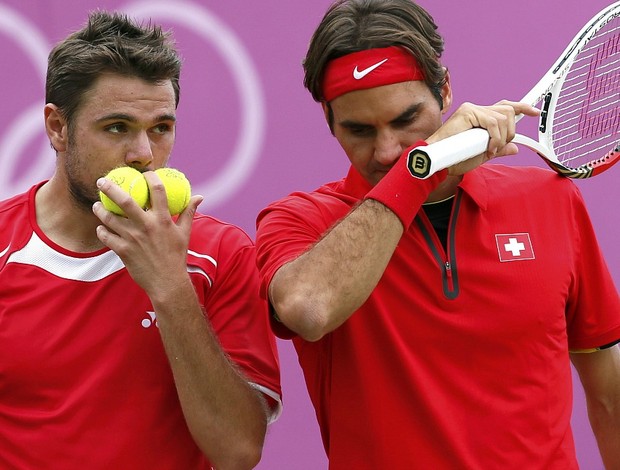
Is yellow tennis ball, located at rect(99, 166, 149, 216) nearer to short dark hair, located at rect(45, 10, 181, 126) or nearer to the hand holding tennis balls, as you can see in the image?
the hand holding tennis balls

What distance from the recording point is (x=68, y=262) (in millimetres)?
3494

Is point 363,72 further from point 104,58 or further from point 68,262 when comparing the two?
point 68,262

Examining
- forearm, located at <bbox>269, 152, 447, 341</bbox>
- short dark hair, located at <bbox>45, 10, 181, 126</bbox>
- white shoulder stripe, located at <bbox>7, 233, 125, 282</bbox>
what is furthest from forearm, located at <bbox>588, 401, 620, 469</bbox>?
short dark hair, located at <bbox>45, 10, 181, 126</bbox>

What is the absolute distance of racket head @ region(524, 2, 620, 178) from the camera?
11.9ft

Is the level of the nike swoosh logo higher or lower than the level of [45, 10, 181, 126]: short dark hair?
lower

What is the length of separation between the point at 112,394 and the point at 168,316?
0.31 meters

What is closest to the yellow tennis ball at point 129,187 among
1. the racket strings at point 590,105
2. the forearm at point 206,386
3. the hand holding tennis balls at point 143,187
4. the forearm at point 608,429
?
the hand holding tennis balls at point 143,187

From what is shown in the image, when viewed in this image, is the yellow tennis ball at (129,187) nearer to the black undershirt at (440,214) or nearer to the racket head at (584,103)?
the black undershirt at (440,214)

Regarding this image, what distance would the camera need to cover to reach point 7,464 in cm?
333

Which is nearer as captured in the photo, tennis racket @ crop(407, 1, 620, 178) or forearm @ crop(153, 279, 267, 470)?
forearm @ crop(153, 279, 267, 470)

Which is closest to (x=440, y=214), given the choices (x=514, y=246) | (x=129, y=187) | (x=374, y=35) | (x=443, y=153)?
(x=514, y=246)

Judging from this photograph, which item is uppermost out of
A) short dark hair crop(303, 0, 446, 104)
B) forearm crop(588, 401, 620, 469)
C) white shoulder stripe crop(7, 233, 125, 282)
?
short dark hair crop(303, 0, 446, 104)

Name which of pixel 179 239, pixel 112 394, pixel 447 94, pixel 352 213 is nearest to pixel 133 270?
pixel 179 239

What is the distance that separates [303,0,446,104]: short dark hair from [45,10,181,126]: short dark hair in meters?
0.48
